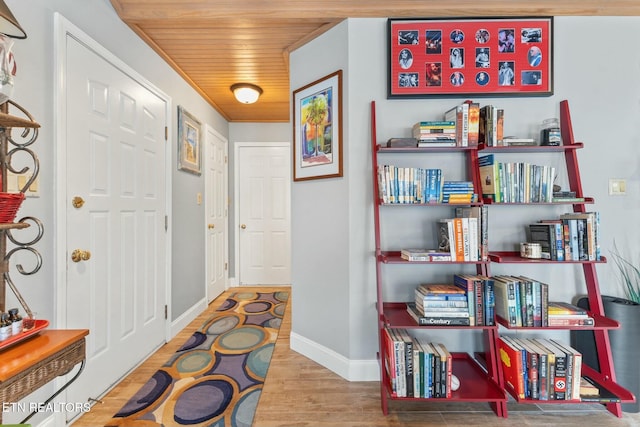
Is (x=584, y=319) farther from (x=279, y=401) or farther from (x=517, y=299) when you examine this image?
(x=279, y=401)

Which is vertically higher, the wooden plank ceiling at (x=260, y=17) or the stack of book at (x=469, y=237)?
the wooden plank ceiling at (x=260, y=17)

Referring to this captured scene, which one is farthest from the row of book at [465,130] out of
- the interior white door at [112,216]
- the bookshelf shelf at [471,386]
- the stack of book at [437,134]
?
the interior white door at [112,216]

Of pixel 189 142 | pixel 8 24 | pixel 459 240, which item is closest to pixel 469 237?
pixel 459 240

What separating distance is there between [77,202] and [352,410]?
74.9 inches

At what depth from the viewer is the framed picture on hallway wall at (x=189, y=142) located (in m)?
2.71

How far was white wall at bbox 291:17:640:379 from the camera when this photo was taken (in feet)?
6.18

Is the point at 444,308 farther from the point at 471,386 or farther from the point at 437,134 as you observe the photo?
the point at 437,134

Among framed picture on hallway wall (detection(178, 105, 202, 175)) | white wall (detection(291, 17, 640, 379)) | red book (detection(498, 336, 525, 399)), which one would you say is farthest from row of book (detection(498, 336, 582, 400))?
framed picture on hallway wall (detection(178, 105, 202, 175))

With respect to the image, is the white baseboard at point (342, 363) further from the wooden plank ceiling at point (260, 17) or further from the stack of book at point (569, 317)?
the wooden plank ceiling at point (260, 17)

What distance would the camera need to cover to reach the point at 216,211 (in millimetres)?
3645

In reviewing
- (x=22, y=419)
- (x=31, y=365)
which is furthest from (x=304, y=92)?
(x=22, y=419)

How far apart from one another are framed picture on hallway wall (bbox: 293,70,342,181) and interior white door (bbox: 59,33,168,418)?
1121mm

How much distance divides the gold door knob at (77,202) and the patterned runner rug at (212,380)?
117cm

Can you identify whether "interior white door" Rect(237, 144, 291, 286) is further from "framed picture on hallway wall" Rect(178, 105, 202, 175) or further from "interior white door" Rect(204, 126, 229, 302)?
"framed picture on hallway wall" Rect(178, 105, 202, 175)
